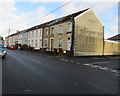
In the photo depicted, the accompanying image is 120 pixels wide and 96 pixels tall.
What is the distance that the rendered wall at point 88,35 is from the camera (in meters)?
23.8

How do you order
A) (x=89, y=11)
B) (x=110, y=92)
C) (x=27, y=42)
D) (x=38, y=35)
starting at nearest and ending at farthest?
(x=110, y=92) < (x=89, y=11) < (x=38, y=35) < (x=27, y=42)

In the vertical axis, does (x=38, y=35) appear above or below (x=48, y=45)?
above

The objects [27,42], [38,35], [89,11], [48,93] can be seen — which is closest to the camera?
[48,93]

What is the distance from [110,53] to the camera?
29.9m

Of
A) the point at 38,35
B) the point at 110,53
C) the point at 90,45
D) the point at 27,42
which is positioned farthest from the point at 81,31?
the point at 27,42

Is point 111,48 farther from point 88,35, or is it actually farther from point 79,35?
point 79,35

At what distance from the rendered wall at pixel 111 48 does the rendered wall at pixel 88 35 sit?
1.88 metres

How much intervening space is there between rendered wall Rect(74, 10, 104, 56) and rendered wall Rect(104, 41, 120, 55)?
1.88m

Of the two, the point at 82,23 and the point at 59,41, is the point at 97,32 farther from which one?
the point at 59,41

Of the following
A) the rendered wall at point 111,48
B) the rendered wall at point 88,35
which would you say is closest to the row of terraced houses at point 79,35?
the rendered wall at point 88,35

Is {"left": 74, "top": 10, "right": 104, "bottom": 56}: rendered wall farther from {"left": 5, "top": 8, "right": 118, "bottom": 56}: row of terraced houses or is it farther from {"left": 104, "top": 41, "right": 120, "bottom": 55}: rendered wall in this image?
{"left": 104, "top": 41, "right": 120, "bottom": 55}: rendered wall

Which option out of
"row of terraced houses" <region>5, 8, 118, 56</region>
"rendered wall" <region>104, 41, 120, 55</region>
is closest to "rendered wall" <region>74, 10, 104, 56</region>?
"row of terraced houses" <region>5, 8, 118, 56</region>

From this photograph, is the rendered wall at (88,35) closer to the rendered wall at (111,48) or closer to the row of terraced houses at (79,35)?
the row of terraced houses at (79,35)

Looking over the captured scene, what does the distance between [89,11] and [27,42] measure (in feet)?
86.6
